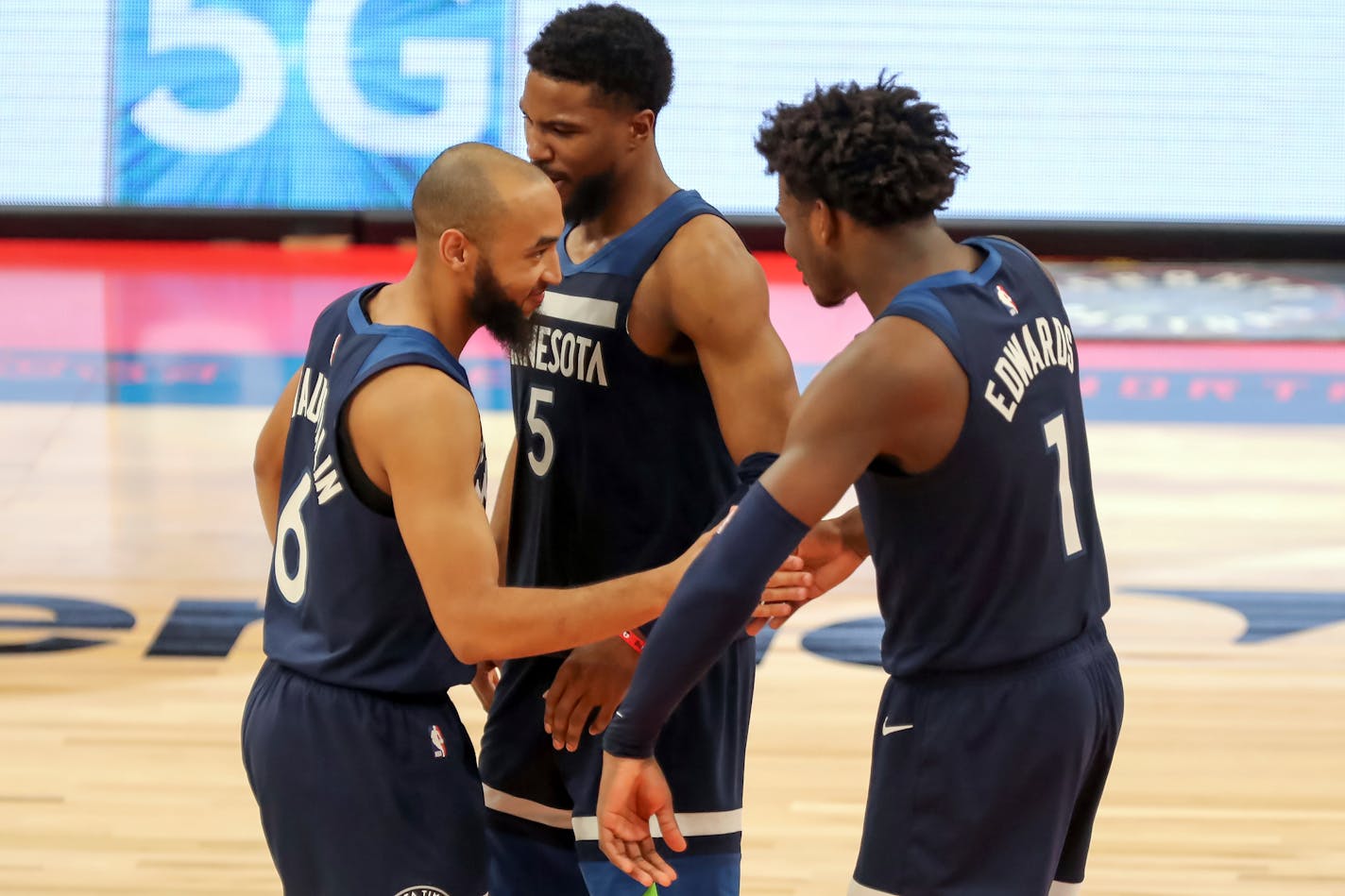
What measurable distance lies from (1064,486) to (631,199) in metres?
1.03

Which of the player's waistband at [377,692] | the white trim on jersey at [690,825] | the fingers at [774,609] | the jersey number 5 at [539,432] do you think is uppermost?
the jersey number 5 at [539,432]

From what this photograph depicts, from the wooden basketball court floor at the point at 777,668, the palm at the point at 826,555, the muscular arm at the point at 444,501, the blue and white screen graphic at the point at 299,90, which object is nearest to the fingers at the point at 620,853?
the muscular arm at the point at 444,501

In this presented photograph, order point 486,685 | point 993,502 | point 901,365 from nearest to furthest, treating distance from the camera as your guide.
→ point 901,365 → point 993,502 → point 486,685

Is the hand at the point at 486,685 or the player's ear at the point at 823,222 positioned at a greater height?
the player's ear at the point at 823,222

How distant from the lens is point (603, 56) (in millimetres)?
3133

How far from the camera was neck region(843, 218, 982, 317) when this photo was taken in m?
2.51

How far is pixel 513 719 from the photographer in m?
3.16

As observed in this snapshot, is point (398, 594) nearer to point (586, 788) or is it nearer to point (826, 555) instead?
point (586, 788)

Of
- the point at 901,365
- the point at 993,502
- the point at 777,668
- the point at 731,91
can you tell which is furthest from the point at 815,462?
the point at 731,91

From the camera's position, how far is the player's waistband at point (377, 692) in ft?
8.60

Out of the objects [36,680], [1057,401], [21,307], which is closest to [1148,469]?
[36,680]

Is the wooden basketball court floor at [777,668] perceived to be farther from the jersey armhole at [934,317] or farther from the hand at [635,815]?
the jersey armhole at [934,317]

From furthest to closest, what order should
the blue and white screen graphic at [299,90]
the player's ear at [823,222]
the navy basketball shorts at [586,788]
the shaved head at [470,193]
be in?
1. the blue and white screen graphic at [299,90]
2. the navy basketball shorts at [586,788]
3. the shaved head at [470,193]
4. the player's ear at [823,222]

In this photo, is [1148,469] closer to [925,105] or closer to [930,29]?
[930,29]
